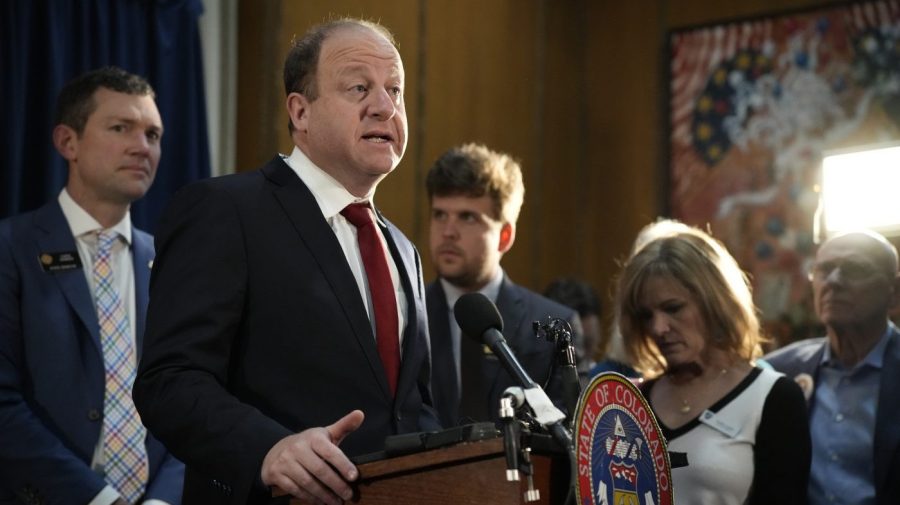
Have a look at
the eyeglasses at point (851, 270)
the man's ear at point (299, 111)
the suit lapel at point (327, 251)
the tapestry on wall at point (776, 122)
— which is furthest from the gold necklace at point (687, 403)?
the tapestry on wall at point (776, 122)

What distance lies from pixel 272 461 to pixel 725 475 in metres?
A: 1.31

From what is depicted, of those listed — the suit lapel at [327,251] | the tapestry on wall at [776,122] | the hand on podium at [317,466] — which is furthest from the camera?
the tapestry on wall at [776,122]

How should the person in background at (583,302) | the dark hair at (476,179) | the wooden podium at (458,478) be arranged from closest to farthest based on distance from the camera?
the wooden podium at (458,478), the dark hair at (476,179), the person in background at (583,302)

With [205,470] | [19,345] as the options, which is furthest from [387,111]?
[19,345]

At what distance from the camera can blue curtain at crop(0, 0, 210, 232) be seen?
441 centimetres

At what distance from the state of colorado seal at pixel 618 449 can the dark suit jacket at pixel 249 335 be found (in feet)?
1.41

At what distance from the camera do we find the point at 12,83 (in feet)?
14.4

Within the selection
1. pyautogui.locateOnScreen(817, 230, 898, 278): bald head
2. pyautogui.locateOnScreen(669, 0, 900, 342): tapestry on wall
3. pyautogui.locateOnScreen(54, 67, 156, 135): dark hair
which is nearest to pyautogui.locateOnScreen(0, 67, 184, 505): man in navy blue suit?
pyautogui.locateOnScreen(54, 67, 156, 135): dark hair

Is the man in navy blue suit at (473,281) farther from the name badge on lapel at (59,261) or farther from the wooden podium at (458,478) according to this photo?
the wooden podium at (458,478)

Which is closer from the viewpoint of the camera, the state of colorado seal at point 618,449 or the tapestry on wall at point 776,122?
the state of colorado seal at point 618,449

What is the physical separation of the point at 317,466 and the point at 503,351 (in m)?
0.31

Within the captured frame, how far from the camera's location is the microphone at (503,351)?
163 cm

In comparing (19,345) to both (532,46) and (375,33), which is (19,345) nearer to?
(375,33)

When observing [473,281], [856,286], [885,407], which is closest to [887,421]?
[885,407]
